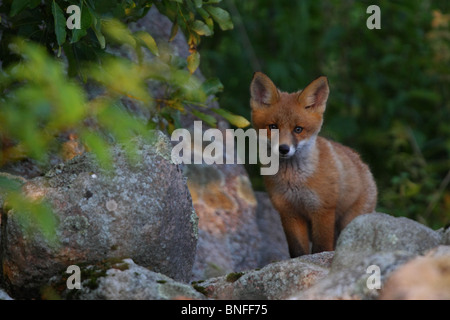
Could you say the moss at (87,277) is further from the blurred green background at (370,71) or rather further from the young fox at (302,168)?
the blurred green background at (370,71)

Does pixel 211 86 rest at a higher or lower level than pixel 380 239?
higher

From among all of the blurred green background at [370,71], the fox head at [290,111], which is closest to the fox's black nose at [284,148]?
the fox head at [290,111]

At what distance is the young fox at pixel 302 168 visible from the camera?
3824 mm

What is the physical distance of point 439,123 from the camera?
6.40 metres

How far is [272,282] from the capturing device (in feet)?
8.57

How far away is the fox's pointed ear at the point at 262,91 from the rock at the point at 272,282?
4.70 ft

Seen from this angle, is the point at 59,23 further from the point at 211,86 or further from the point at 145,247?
the point at 211,86

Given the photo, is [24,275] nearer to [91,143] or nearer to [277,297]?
[277,297]

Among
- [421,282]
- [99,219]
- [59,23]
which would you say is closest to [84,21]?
[59,23]

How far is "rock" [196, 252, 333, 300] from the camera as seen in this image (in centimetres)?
254

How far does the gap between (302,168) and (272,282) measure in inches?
56.5

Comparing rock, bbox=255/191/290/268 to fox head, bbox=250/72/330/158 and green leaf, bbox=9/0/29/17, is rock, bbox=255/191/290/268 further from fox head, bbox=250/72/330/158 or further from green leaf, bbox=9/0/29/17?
green leaf, bbox=9/0/29/17

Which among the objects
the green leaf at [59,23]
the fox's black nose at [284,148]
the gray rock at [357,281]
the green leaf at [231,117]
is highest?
the green leaf at [59,23]

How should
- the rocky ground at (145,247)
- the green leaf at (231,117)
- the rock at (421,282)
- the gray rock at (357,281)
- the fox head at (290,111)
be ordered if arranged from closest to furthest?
the rock at (421,282), the gray rock at (357,281), the rocky ground at (145,247), the green leaf at (231,117), the fox head at (290,111)
